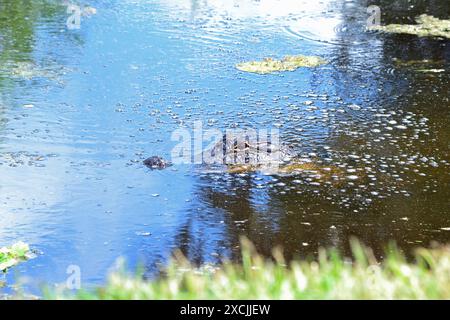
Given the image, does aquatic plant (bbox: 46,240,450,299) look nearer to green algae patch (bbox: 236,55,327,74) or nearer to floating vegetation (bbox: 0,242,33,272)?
floating vegetation (bbox: 0,242,33,272)

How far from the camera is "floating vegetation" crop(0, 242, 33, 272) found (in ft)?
24.1

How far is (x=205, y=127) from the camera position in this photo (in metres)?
11.2

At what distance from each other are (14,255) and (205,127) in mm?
4260

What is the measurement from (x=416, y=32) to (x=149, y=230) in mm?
10123

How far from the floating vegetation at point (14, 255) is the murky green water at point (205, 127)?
0.10 metres

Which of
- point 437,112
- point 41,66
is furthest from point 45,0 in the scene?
point 437,112

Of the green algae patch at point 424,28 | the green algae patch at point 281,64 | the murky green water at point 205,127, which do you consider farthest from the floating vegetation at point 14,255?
the green algae patch at point 424,28

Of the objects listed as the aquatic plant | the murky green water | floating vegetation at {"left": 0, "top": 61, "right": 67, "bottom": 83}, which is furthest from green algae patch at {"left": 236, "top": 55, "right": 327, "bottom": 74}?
the aquatic plant

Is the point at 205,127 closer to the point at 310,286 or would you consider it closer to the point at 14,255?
the point at 14,255

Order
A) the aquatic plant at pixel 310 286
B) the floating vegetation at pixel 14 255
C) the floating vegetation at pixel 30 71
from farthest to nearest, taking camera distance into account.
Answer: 1. the floating vegetation at pixel 30 71
2. the floating vegetation at pixel 14 255
3. the aquatic plant at pixel 310 286

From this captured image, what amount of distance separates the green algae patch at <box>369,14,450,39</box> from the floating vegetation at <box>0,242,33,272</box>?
1100 cm

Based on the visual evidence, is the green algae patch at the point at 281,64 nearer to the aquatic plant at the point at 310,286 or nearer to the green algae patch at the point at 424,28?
the green algae patch at the point at 424,28

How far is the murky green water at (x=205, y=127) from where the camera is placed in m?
8.23
